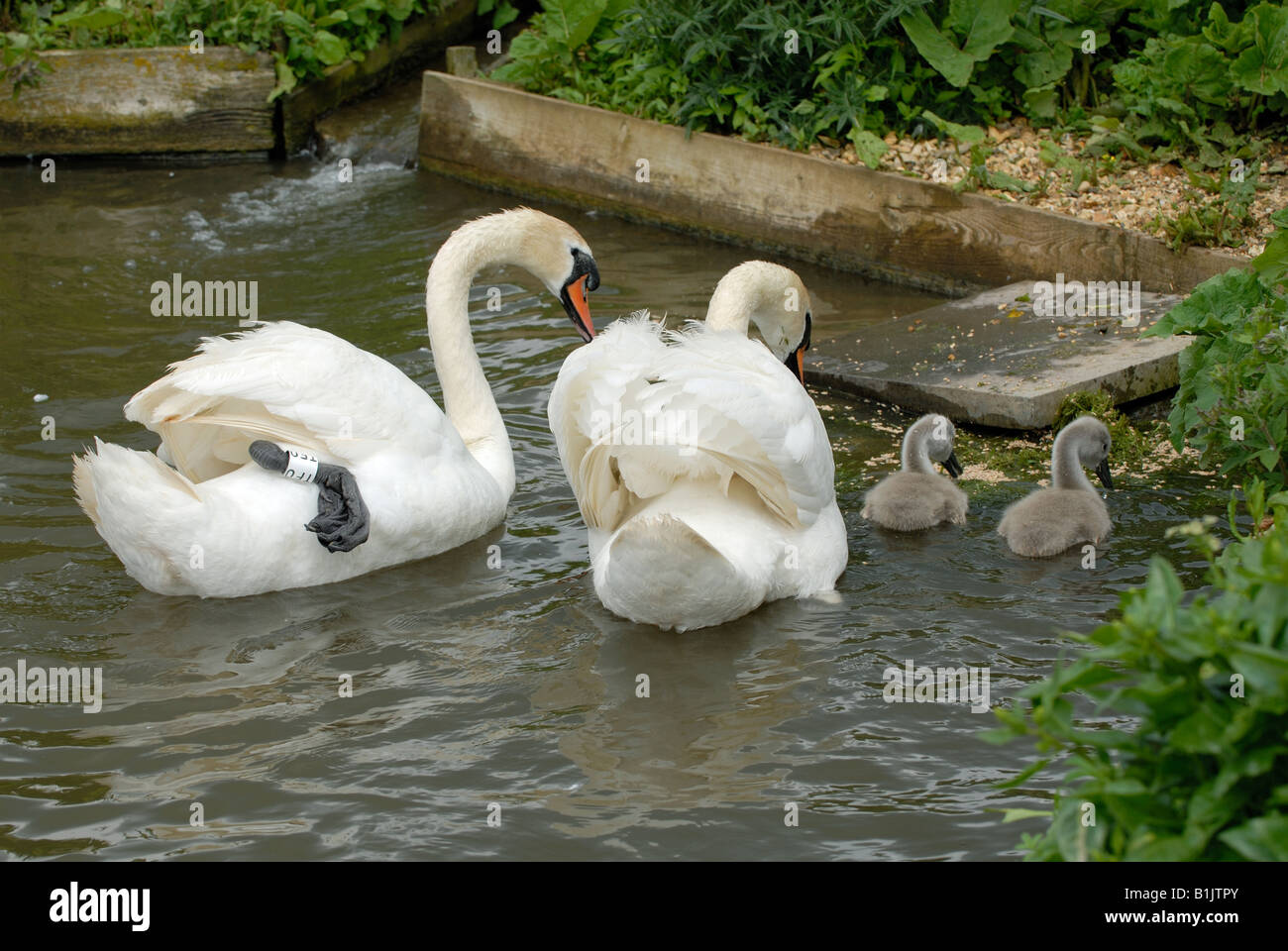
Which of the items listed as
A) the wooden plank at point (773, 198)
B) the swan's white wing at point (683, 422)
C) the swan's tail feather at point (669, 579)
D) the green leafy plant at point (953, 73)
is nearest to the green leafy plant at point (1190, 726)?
the swan's tail feather at point (669, 579)

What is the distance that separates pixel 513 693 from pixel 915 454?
2.11 metres

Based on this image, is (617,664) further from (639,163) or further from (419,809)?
(639,163)

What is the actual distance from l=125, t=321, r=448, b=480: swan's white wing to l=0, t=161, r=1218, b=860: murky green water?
0.53 meters

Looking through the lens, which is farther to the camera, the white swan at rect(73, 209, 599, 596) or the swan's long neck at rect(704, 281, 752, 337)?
the swan's long neck at rect(704, 281, 752, 337)

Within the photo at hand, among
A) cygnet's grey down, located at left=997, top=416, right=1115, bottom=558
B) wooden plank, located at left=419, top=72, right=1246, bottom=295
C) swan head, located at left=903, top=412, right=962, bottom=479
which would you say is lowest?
cygnet's grey down, located at left=997, top=416, right=1115, bottom=558

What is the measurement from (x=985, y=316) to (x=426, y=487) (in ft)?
10.9

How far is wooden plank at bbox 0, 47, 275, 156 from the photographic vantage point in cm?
1109

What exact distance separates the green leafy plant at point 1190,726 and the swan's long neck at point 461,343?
13.7 feet

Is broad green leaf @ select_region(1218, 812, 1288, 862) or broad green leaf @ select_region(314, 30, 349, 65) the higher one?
broad green leaf @ select_region(314, 30, 349, 65)

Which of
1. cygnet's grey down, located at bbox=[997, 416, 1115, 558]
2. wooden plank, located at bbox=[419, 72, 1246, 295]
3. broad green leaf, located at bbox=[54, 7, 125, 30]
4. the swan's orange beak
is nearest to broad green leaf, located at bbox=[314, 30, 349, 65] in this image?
wooden plank, located at bbox=[419, 72, 1246, 295]

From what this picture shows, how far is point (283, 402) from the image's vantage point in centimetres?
518

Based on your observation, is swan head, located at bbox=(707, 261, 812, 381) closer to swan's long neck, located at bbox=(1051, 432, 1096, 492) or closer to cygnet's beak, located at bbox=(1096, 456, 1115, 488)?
swan's long neck, located at bbox=(1051, 432, 1096, 492)

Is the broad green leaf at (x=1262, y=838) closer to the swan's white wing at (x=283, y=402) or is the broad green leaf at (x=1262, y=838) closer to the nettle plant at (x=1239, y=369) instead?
the nettle plant at (x=1239, y=369)

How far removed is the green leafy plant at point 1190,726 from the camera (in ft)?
6.48
